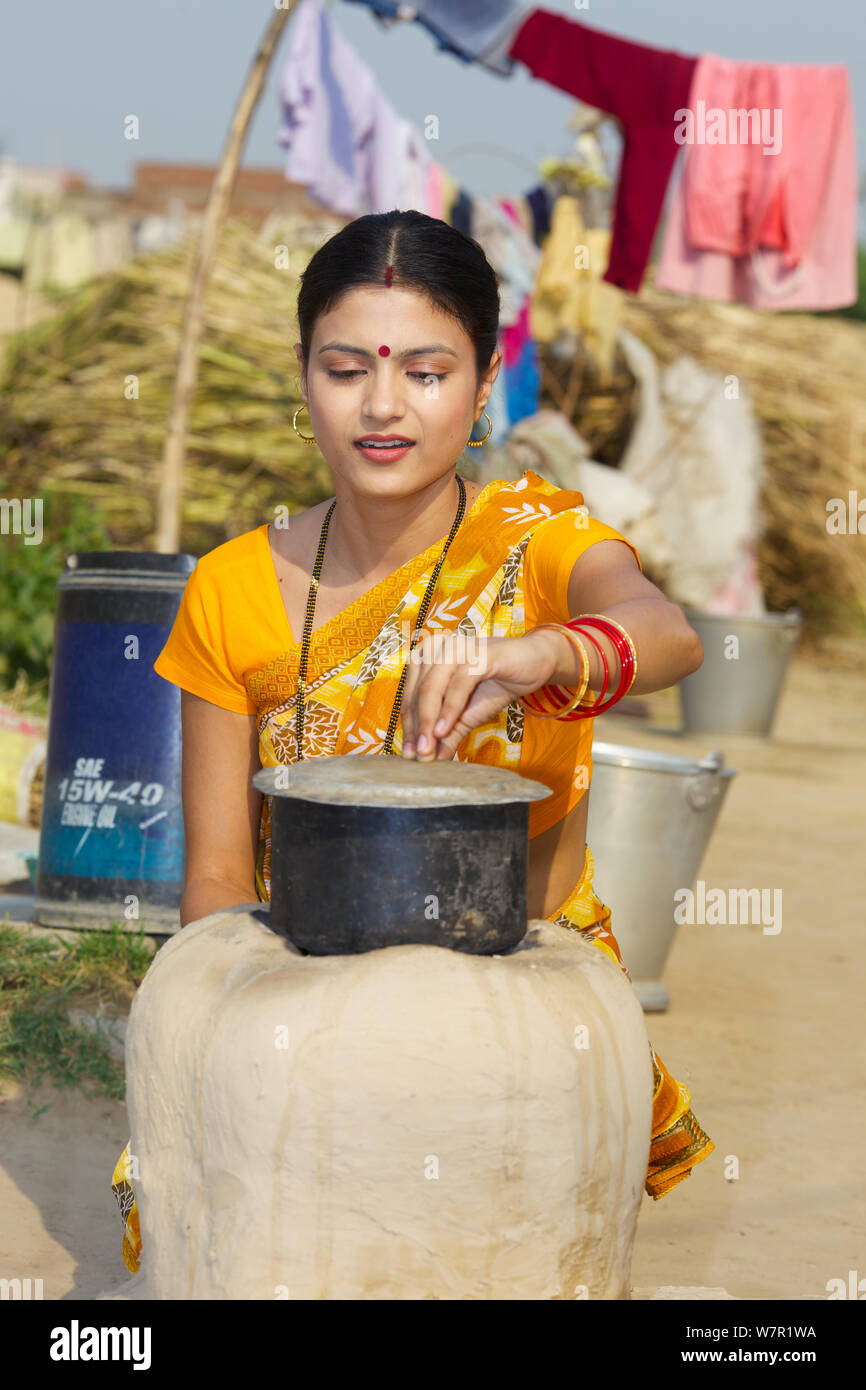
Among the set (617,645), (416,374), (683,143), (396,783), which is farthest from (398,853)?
(683,143)

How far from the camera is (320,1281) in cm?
164

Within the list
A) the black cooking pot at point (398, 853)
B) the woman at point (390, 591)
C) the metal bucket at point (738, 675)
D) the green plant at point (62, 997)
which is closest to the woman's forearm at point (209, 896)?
the woman at point (390, 591)

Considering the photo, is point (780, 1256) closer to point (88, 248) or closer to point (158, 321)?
point (158, 321)

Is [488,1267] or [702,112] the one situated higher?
[702,112]

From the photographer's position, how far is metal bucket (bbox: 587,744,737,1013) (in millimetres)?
4078

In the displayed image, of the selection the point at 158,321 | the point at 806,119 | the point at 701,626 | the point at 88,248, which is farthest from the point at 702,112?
the point at 88,248

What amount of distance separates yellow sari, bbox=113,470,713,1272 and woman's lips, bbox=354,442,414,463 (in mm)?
177

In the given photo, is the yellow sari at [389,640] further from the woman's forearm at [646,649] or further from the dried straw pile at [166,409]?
the dried straw pile at [166,409]

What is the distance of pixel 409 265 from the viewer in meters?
1.95

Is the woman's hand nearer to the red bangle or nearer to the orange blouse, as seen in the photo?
the red bangle

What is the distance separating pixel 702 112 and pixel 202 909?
20.1ft

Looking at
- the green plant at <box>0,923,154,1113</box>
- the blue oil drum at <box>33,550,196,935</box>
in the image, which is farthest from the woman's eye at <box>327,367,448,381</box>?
the green plant at <box>0,923,154,1113</box>

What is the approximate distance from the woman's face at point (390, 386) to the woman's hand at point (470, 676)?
1.34 feet

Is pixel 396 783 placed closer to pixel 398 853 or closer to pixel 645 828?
pixel 398 853
